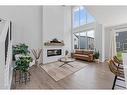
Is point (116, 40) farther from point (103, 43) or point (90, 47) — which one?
point (90, 47)

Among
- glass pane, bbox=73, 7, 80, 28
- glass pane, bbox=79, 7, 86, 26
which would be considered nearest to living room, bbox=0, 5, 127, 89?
glass pane, bbox=79, 7, 86, 26

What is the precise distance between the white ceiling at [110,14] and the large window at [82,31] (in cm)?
160

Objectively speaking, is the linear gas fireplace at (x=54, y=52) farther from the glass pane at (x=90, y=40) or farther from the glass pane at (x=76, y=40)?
the glass pane at (x=76, y=40)

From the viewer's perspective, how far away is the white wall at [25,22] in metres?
6.75

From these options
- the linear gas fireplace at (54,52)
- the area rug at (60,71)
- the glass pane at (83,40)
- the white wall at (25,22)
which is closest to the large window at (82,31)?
the glass pane at (83,40)

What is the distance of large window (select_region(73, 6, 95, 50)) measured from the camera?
9304mm

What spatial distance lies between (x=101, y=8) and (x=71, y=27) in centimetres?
447

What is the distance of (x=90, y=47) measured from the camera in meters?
9.34

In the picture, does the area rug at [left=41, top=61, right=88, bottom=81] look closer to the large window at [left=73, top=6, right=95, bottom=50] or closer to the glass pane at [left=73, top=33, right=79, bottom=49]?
the large window at [left=73, top=6, right=95, bottom=50]

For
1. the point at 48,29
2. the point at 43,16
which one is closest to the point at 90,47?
the point at 48,29

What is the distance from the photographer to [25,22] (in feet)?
23.3

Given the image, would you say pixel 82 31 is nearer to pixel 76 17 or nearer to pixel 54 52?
pixel 76 17

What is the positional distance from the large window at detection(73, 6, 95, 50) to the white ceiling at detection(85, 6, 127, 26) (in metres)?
1.60
